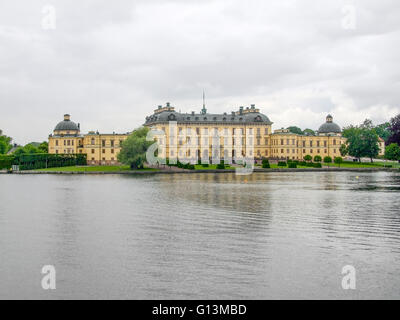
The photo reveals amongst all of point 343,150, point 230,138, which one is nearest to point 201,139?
point 230,138

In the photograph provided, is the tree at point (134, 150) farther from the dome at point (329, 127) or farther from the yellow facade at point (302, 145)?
the dome at point (329, 127)

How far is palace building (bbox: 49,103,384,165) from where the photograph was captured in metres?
136

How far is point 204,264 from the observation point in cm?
1653

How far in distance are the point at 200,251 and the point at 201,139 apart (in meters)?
120

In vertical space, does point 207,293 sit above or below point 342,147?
below

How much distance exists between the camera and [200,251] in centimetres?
1847

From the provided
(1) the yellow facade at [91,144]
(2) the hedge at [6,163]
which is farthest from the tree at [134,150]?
(1) the yellow facade at [91,144]

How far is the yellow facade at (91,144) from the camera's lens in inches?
5497

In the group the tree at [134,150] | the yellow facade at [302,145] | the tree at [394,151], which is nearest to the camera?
the tree at [134,150]

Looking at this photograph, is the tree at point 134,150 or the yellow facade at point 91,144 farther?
the yellow facade at point 91,144

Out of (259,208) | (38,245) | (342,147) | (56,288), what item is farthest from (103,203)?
(342,147)
